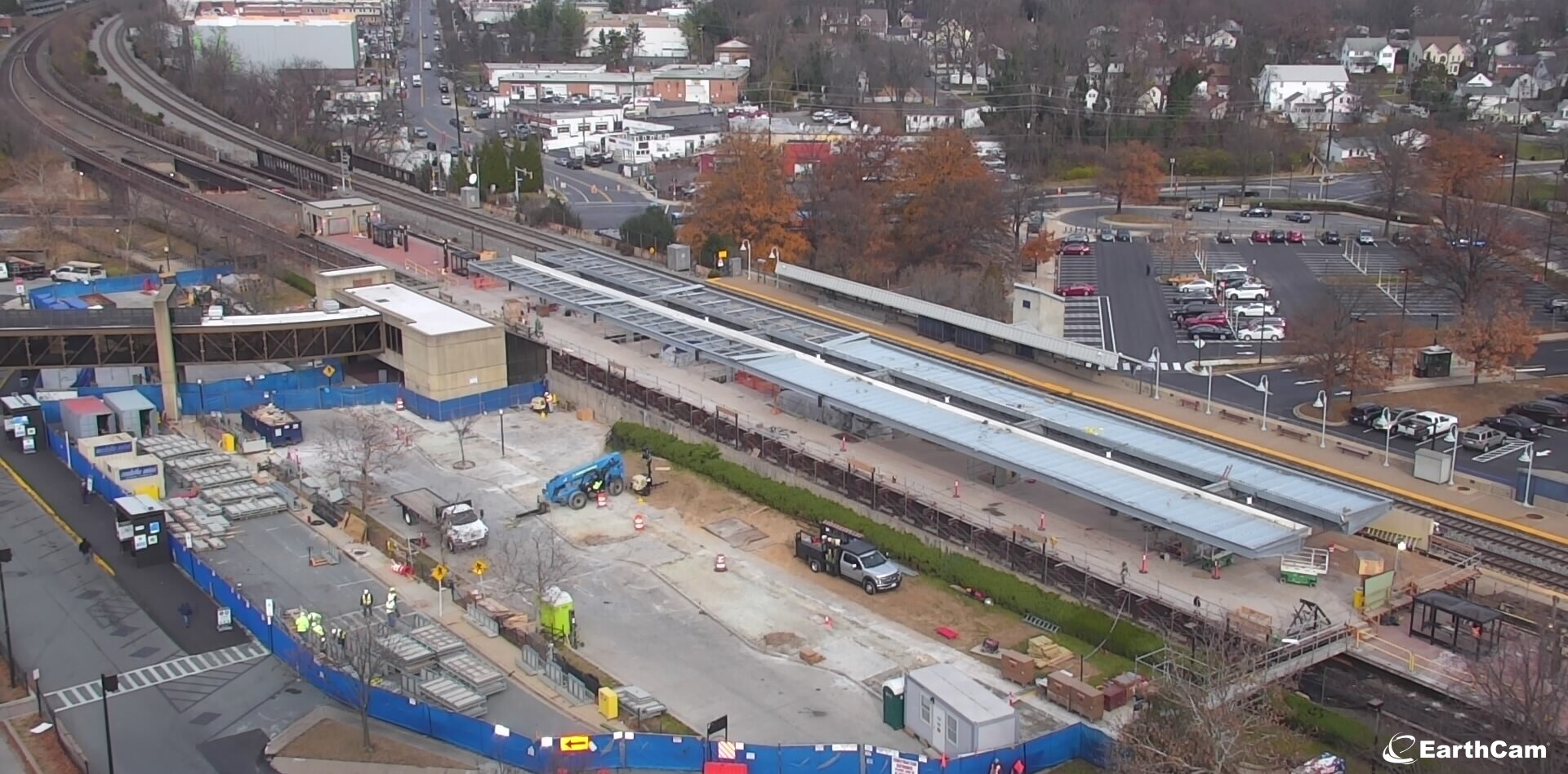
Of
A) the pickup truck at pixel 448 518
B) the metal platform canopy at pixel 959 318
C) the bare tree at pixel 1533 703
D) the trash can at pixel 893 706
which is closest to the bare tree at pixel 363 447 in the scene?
the pickup truck at pixel 448 518

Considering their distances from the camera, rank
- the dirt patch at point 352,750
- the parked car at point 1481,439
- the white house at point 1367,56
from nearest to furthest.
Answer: the dirt patch at point 352,750
the parked car at point 1481,439
the white house at point 1367,56

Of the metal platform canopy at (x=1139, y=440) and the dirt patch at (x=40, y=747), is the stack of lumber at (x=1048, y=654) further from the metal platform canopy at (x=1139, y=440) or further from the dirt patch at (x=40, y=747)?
the dirt patch at (x=40, y=747)

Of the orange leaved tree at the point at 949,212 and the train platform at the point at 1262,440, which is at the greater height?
the orange leaved tree at the point at 949,212

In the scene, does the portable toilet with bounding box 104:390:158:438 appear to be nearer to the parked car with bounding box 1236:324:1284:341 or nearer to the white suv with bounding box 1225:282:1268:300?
the parked car with bounding box 1236:324:1284:341

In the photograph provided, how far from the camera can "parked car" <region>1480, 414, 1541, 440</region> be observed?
3122 centimetres

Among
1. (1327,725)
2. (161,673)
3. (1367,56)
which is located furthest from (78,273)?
(1367,56)

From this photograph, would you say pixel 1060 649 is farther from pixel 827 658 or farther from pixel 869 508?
pixel 869 508

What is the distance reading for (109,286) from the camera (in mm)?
44875

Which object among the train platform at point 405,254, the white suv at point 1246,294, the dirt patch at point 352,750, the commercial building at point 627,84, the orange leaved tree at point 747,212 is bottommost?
the dirt patch at point 352,750

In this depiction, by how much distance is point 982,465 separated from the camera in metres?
28.4

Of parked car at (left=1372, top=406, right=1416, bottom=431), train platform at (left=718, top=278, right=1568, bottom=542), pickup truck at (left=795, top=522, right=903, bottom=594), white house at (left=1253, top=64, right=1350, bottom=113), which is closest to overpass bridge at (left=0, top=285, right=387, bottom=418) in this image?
train platform at (left=718, top=278, right=1568, bottom=542)

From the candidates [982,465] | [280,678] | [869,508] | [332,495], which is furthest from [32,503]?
[982,465]

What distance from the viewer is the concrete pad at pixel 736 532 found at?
88.6 feet

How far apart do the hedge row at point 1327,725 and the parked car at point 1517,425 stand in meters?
14.5
